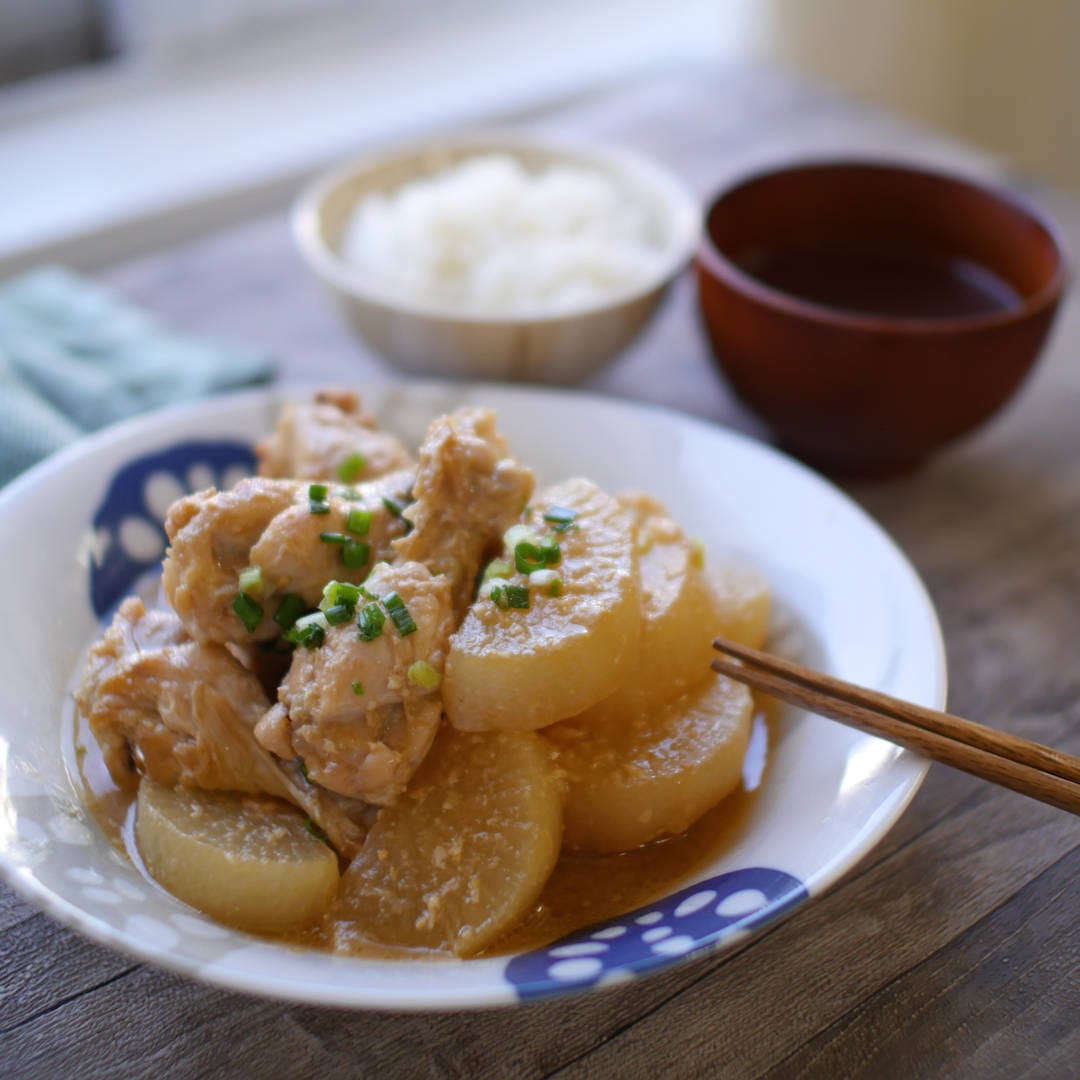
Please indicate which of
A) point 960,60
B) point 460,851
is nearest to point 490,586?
point 460,851

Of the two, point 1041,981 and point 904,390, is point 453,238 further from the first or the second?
point 1041,981

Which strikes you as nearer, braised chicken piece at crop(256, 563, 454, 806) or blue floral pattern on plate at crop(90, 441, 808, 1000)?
blue floral pattern on plate at crop(90, 441, 808, 1000)

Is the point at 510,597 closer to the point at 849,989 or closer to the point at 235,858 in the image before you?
the point at 235,858

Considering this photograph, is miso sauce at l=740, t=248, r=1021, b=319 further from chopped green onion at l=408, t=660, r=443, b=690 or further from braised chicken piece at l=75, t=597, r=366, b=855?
braised chicken piece at l=75, t=597, r=366, b=855

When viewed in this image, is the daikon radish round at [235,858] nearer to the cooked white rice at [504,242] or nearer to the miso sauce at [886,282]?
the cooked white rice at [504,242]

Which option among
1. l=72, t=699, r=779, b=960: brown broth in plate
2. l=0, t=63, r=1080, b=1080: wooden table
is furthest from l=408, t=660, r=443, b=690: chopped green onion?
l=0, t=63, r=1080, b=1080: wooden table

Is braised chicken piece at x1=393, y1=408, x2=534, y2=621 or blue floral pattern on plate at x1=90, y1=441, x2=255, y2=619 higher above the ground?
braised chicken piece at x1=393, y1=408, x2=534, y2=621

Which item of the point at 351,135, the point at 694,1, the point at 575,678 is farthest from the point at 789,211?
the point at 694,1
